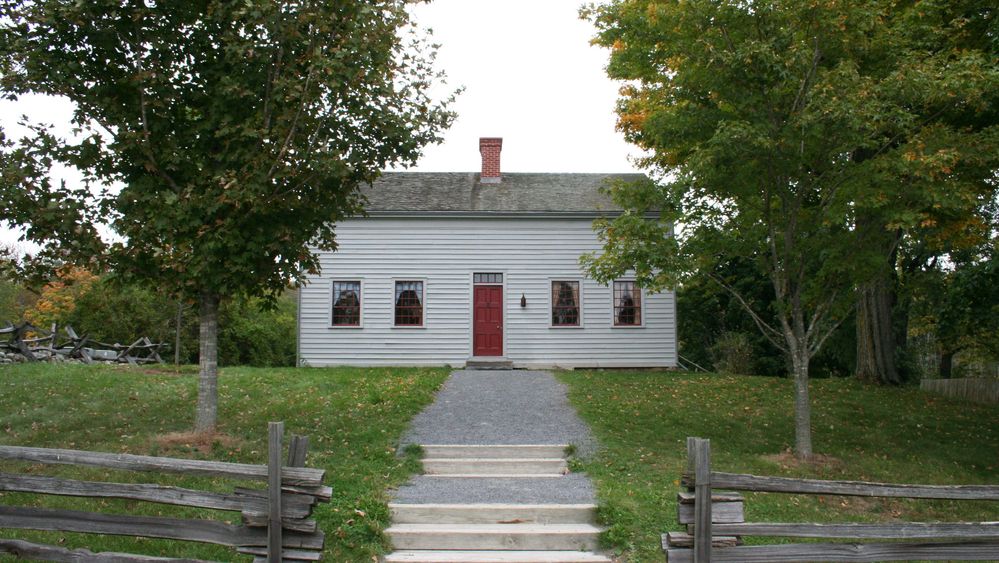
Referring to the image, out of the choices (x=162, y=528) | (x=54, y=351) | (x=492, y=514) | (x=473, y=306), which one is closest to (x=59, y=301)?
(x=54, y=351)

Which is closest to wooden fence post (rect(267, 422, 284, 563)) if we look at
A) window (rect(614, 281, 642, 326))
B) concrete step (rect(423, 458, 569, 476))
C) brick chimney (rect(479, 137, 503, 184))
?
concrete step (rect(423, 458, 569, 476))

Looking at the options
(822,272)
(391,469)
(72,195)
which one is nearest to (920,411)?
(822,272)

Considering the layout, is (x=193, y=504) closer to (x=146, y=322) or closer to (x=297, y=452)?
(x=297, y=452)

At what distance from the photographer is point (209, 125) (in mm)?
9516

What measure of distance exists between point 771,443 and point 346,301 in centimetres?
1294

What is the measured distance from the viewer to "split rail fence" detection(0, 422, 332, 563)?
5664mm

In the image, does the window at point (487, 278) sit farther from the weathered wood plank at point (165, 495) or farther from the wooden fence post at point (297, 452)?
the weathered wood plank at point (165, 495)

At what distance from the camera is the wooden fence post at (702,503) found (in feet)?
18.6

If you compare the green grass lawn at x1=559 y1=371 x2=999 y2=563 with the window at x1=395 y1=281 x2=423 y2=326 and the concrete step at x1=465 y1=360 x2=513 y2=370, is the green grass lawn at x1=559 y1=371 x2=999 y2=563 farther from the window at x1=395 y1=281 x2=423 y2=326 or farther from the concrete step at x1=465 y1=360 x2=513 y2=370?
the window at x1=395 y1=281 x2=423 y2=326

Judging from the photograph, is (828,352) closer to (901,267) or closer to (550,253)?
(901,267)

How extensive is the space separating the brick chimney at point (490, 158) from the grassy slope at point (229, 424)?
309 inches

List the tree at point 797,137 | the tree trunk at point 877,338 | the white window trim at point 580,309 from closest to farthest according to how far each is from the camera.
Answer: the tree at point 797,137
the tree trunk at point 877,338
the white window trim at point 580,309

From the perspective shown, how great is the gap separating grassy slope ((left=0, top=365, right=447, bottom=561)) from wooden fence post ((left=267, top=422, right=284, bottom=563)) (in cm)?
117

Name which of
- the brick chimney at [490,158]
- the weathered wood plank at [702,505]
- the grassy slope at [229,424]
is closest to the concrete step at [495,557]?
the grassy slope at [229,424]
